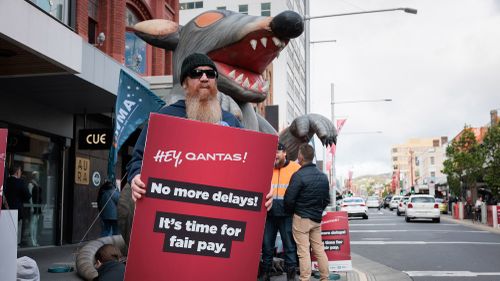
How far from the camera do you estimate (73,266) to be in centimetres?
905

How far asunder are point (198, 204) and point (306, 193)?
3934mm

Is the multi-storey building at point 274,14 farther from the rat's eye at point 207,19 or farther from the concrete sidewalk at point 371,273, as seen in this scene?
the rat's eye at point 207,19

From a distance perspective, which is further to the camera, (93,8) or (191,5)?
(191,5)

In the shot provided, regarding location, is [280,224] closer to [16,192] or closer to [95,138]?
[16,192]

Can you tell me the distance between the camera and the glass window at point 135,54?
16.0 m

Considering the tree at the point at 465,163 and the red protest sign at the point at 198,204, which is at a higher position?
the tree at the point at 465,163

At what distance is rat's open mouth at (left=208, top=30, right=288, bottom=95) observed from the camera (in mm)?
5148

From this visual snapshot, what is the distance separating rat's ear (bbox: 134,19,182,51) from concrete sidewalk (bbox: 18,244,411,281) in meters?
3.16

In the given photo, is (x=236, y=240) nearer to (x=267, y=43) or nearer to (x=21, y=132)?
(x=267, y=43)

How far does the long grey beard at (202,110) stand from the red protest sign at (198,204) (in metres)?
0.36

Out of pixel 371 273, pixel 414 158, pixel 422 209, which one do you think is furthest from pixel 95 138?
pixel 414 158

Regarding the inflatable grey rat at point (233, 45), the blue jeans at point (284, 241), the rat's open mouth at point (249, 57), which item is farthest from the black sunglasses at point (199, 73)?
the blue jeans at point (284, 241)

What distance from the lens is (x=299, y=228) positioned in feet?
22.1

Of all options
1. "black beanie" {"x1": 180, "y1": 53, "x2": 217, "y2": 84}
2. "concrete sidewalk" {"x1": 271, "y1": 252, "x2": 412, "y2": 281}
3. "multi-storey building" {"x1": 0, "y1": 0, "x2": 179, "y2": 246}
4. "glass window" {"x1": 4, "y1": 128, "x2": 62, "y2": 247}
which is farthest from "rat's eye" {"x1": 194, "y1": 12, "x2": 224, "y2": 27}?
"glass window" {"x1": 4, "y1": 128, "x2": 62, "y2": 247}
